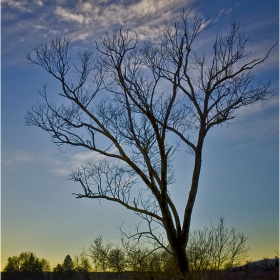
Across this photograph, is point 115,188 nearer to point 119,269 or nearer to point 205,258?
point 119,269

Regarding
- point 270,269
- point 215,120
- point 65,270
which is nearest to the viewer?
point 215,120

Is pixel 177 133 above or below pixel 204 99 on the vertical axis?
below

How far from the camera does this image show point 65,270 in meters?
46.2

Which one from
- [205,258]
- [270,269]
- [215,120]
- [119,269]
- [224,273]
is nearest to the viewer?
[119,269]

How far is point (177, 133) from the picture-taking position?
956cm

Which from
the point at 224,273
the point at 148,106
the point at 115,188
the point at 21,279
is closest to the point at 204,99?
the point at 148,106

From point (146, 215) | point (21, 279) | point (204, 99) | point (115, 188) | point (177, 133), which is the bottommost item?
point (21, 279)

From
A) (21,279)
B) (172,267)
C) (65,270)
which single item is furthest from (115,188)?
(21,279)

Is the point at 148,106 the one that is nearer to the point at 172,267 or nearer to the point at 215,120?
the point at 215,120

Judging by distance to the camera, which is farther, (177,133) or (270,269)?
(270,269)

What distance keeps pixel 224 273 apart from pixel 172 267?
4502 mm

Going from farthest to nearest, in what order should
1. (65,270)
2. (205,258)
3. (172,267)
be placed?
(65,270)
(205,258)
(172,267)

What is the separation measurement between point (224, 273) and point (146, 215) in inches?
195

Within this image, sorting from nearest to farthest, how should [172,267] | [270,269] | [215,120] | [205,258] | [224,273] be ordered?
[172,267]
[215,120]
[205,258]
[224,273]
[270,269]
